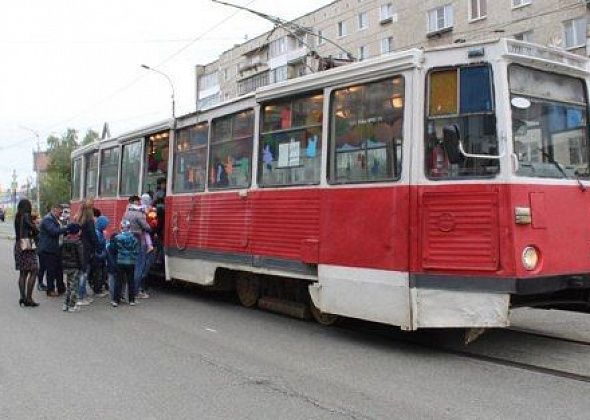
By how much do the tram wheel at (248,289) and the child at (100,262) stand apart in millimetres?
2900

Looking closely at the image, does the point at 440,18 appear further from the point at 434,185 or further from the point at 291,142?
the point at 434,185

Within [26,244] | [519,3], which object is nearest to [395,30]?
[519,3]

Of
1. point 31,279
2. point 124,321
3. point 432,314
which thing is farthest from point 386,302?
point 31,279

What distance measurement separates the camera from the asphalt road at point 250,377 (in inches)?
207

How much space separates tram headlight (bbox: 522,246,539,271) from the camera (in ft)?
20.9

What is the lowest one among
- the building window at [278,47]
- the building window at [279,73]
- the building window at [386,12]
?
the building window at [279,73]

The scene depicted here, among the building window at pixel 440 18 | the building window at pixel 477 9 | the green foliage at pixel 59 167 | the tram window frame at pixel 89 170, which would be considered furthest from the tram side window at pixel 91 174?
the green foliage at pixel 59 167

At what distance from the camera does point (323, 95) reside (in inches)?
313

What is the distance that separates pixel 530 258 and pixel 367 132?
7.09 ft

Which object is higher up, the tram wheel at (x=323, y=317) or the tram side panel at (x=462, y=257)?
the tram side panel at (x=462, y=257)

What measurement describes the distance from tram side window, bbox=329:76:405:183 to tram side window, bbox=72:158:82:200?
1062cm

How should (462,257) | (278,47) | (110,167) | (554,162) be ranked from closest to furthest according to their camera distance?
(462,257), (554,162), (110,167), (278,47)

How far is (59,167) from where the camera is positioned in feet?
226

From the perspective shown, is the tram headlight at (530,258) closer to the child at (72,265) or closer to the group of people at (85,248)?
the group of people at (85,248)
